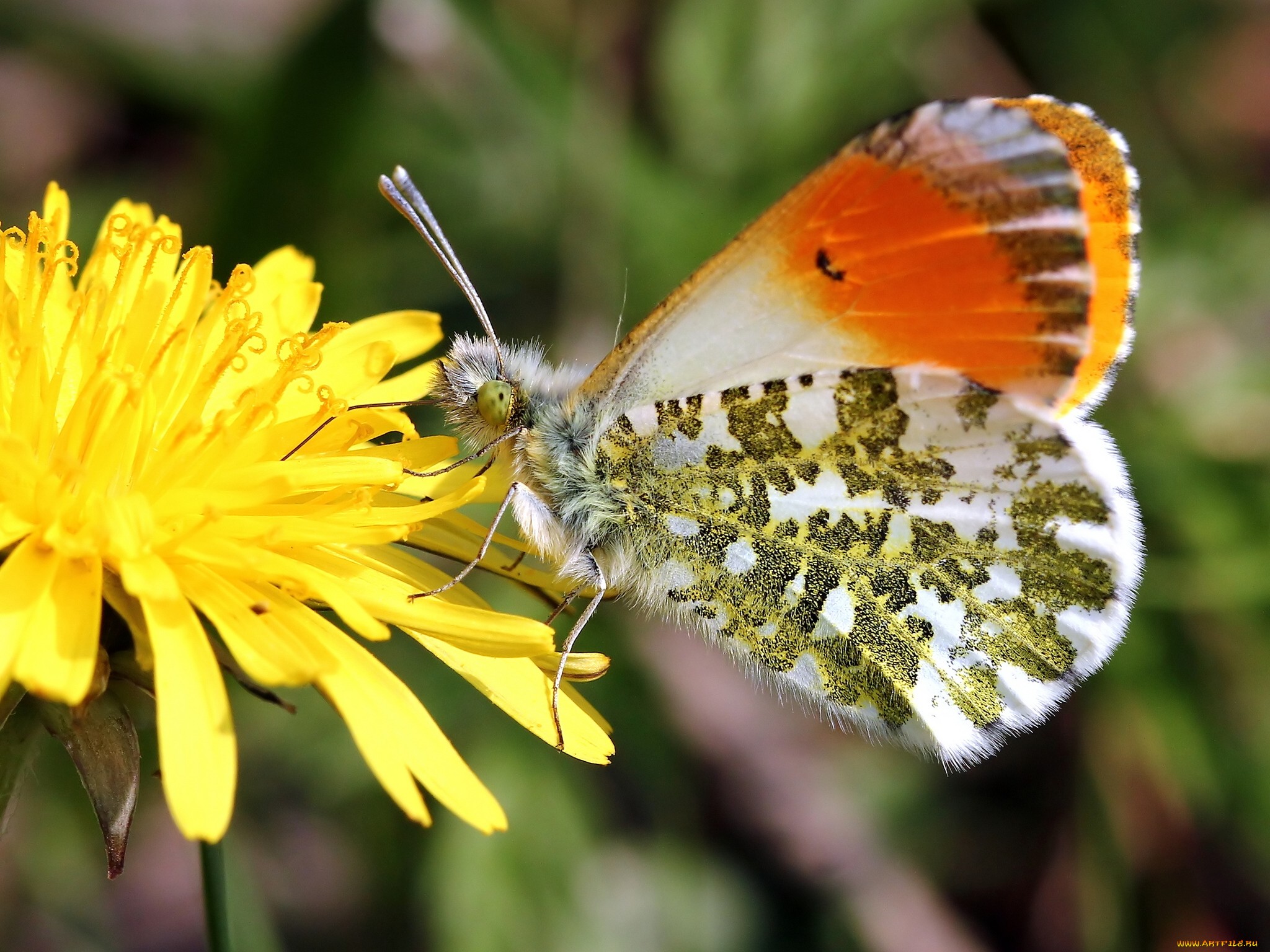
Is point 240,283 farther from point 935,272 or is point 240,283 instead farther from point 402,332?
point 935,272

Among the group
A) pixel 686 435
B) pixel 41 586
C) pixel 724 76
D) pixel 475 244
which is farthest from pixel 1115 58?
pixel 41 586

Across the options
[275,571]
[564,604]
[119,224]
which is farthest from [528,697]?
[119,224]

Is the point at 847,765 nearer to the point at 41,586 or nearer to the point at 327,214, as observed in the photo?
the point at 327,214

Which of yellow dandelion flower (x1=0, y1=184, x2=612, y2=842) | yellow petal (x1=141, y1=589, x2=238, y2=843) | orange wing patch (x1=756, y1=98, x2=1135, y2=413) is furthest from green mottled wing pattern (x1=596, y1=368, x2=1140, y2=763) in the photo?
yellow petal (x1=141, y1=589, x2=238, y2=843)

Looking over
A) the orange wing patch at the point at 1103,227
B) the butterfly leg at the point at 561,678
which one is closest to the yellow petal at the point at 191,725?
the butterfly leg at the point at 561,678

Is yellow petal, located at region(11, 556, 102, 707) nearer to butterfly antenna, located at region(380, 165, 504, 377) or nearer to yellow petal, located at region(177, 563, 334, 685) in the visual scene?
yellow petal, located at region(177, 563, 334, 685)

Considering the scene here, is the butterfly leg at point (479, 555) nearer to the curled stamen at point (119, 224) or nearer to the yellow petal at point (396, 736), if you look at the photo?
the yellow petal at point (396, 736)
